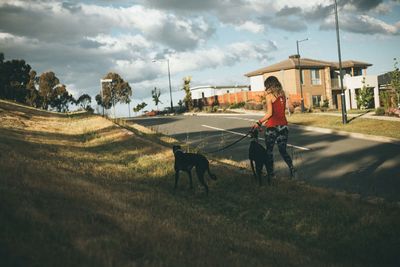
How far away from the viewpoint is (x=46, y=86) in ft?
268

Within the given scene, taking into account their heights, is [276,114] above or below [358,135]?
above

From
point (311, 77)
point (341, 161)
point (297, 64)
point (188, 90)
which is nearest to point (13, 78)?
point (188, 90)

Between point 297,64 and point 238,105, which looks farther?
point 297,64

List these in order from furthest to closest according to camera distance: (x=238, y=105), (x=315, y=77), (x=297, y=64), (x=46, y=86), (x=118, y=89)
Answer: (x=118, y=89)
(x=46, y=86)
(x=315, y=77)
(x=297, y=64)
(x=238, y=105)

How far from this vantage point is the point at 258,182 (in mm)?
7648

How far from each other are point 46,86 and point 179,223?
276 ft

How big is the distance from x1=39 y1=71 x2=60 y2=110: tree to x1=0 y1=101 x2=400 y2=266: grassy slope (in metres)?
80.0

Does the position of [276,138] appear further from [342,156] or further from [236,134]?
[236,134]

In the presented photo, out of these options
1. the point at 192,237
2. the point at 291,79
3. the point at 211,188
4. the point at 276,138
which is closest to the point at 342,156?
the point at 276,138

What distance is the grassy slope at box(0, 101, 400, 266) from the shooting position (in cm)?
356

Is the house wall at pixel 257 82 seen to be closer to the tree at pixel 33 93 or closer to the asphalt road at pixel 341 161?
the asphalt road at pixel 341 161

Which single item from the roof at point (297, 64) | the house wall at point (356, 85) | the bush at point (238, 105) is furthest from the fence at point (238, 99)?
the house wall at point (356, 85)

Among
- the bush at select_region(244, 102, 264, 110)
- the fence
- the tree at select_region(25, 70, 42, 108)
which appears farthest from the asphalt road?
the tree at select_region(25, 70, 42, 108)

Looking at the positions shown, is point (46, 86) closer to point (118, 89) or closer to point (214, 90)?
point (118, 89)
